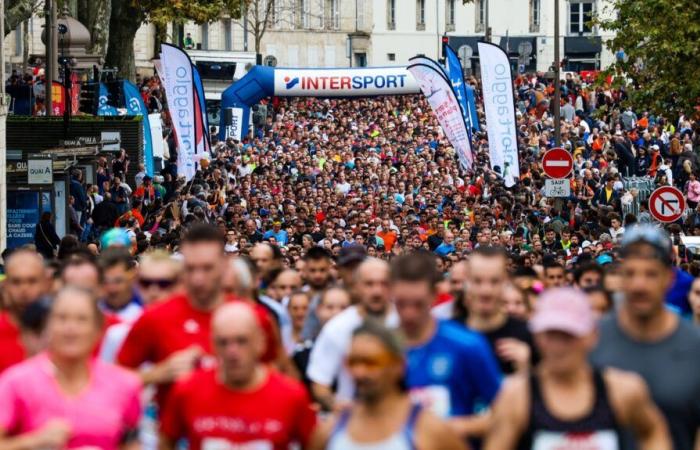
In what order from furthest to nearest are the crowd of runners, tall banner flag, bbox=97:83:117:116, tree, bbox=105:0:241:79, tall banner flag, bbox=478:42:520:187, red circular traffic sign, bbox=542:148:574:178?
1. tree, bbox=105:0:241:79
2. tall banner flag, bbox=97:83:117:116
3. tall banner flag, bbox=478:42:520:187
4. red circular traffic sign, bbox=542:148:574:178
5. the crowd of runners

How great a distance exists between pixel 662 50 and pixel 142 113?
37.4 feet

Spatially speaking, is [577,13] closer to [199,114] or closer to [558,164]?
[199,114]

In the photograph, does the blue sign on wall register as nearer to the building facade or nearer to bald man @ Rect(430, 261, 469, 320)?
bald man @ Rect(430, 261, 469, 320)

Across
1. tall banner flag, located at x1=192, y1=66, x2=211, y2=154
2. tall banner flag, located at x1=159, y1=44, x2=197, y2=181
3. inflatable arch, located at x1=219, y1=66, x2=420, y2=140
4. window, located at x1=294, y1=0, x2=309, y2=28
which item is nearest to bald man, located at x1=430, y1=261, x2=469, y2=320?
A: tall banner flag, located at x1=159, y1=44, x2=197, y2=181

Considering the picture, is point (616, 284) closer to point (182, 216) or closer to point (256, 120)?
point (182, 216)

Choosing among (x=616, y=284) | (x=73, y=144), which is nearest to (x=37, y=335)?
(x=616, y=284)

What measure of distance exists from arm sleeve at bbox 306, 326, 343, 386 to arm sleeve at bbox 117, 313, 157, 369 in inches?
33.5

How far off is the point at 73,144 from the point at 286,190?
12270 mm

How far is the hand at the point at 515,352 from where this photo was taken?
344 inches

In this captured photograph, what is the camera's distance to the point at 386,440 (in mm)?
7199

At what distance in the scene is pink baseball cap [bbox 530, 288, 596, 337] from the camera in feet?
23.5

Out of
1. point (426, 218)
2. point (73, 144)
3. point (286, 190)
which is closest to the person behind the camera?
point (73, 144)

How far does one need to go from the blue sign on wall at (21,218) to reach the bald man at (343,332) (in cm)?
1978

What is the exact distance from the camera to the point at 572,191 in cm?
3781
